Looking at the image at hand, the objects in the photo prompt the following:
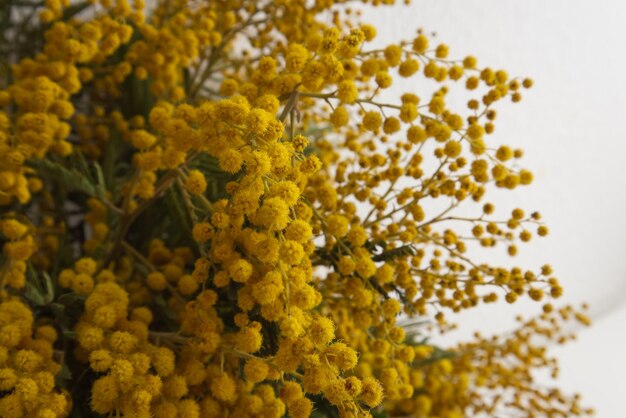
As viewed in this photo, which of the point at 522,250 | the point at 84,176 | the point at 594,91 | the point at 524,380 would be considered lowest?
the point at 84,176

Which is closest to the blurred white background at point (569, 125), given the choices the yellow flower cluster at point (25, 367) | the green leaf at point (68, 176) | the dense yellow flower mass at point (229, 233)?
the dense yellow flower mass at point (229, 233)

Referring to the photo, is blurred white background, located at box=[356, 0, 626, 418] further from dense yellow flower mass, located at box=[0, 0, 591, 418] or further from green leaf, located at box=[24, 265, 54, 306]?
green leaf, located at box=[24, 265, 54, 306]

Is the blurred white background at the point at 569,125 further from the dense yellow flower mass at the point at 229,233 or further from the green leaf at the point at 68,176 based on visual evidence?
the green leaf at the point at 68,176

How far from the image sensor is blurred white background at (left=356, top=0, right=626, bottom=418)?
0.84m

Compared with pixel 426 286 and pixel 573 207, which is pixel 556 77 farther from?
pixel 426 286

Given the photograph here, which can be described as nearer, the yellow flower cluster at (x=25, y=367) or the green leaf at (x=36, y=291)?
the yellow flower cluster at (x=25, y=367)

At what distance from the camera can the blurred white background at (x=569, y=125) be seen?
838mm

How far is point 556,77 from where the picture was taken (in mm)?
881

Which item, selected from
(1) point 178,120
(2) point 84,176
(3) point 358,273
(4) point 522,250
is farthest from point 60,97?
(4) point 522,250

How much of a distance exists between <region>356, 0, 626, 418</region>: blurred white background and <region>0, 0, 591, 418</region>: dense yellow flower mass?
0.37m

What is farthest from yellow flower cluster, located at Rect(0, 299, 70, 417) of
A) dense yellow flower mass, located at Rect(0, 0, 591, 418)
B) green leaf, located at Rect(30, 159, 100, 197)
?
green leaf, located at Rect(30, 159, 100, 197)

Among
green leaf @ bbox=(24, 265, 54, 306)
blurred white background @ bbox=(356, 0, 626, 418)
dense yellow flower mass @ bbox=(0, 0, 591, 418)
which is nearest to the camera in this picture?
dense yellow flower mass @ bbox=(0, 0, 591, 418)

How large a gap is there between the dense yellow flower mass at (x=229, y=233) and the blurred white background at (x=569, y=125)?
0.37 meters

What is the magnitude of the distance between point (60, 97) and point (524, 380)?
0.63m
